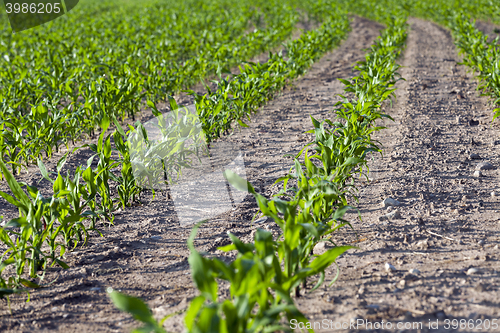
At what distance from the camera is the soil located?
2.08 m

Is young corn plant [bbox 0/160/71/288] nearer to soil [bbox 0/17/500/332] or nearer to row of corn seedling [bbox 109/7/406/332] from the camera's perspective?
soil [bbox 0/17/500/332]

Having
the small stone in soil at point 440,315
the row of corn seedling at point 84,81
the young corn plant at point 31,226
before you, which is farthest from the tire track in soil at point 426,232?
the row of corn seedling at point 84,81

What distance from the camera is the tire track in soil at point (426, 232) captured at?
2.04 metres

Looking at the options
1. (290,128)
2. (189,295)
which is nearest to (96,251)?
(189,295)

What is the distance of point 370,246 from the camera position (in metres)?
2.67

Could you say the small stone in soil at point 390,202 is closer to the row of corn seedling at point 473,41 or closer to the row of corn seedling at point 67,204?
the row of corn seedling at point 67,204

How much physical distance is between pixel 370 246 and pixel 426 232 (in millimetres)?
431

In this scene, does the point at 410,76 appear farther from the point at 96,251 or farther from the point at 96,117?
the point at 96,251
